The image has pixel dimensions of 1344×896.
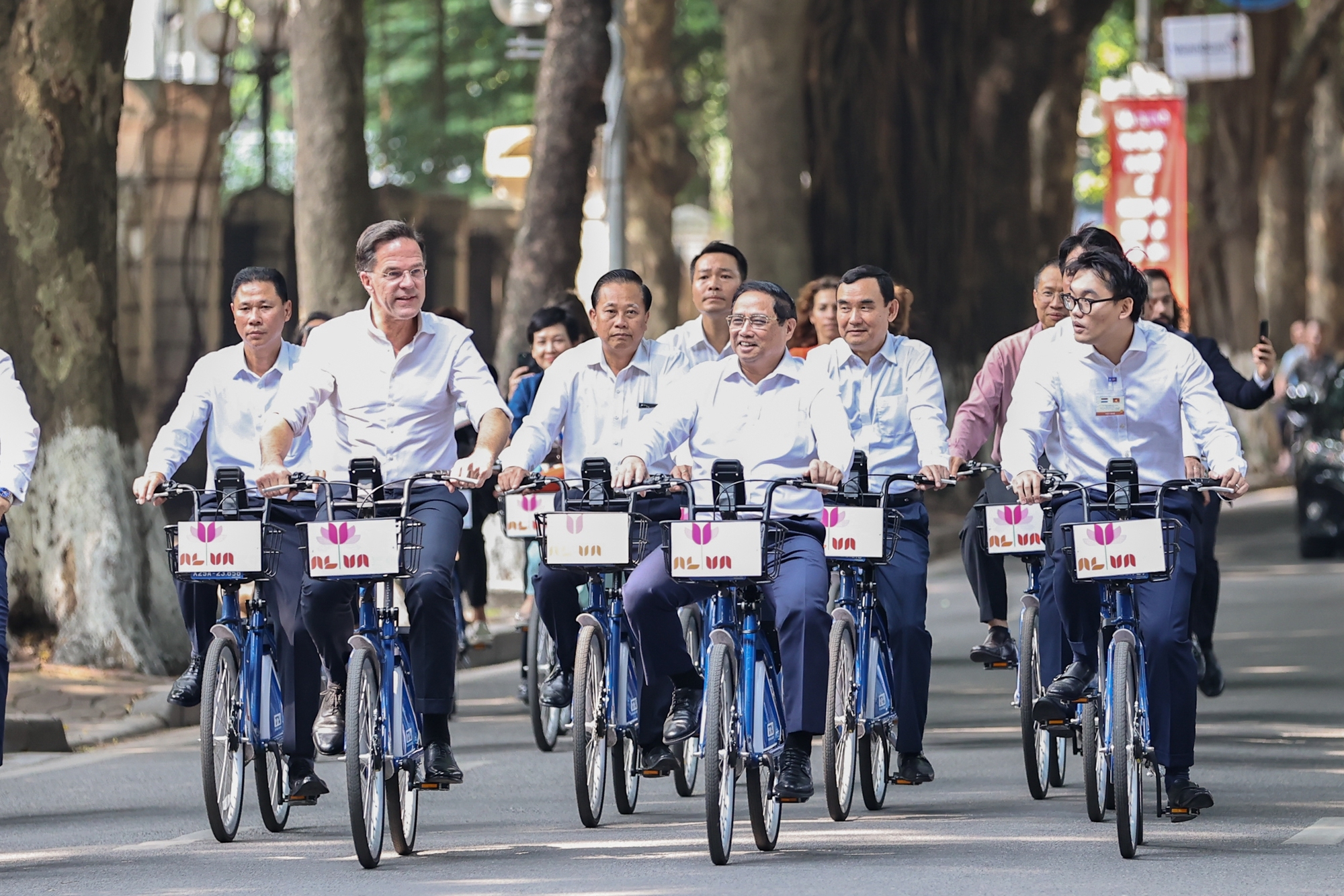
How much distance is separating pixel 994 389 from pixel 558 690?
2.12 metres

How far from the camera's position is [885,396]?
378 inches

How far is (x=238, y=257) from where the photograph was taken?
19859 millimetres

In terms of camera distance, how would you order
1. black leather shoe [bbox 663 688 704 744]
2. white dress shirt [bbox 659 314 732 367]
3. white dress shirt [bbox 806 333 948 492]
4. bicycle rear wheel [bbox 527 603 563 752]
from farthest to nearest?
bicycle rear wheel [bbox 527 603 563 752] → white dress shirt [bbox 659 314 732 367] → white dress shirt [bbox 806 333 948 492] → black leather shoe [bbox 663 688 704 744]

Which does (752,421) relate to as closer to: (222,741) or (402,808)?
(402,808)

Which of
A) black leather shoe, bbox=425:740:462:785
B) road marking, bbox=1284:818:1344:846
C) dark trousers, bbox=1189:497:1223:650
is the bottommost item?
road marking, bbox=1284:818:1344:846

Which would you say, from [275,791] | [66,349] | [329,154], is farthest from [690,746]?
[329,154]

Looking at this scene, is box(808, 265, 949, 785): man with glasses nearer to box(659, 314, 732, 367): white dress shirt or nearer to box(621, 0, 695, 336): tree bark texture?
box(659, 314, 732, 367): white dress shirt

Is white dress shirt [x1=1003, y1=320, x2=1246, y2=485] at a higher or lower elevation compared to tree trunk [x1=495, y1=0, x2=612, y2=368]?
lower

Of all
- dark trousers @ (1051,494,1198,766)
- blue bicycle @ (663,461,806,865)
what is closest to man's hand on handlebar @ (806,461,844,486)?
blue bicycle @ (663,461,806,865)

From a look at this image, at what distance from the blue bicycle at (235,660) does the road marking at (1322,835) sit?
3.19 meters

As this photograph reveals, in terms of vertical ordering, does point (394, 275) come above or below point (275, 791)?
above

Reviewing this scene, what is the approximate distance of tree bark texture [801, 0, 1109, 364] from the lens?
24.0 metres

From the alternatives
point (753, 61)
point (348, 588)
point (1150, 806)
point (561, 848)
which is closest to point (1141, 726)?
point (1150, 806)

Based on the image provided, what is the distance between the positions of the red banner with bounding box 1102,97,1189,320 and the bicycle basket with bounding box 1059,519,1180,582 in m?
21.6
